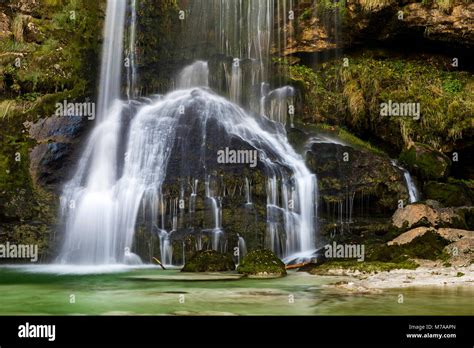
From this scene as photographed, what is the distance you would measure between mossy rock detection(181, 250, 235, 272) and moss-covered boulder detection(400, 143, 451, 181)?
24.4 feet

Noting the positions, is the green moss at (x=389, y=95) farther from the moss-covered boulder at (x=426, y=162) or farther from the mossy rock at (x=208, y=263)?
the mossy rock at (x=208, y=263)

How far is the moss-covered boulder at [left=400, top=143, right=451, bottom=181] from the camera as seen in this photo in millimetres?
16859

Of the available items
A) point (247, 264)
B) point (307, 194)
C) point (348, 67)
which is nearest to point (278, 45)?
point (348, 67)

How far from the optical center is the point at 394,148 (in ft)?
66.0

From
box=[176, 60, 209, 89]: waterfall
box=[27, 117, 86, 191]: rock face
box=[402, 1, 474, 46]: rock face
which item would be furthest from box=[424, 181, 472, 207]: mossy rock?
box=[27, 117, 86, 191]: rock face

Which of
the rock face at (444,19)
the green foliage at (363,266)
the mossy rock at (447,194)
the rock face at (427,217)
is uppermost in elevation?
the rock face at (444,19)

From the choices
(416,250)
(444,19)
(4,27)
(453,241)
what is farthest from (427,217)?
(4,27)

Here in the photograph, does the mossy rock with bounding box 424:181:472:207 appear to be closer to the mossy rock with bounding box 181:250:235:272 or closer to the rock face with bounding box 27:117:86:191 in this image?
the mossy rock with bounding box 181:250:235:272

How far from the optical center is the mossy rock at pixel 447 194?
15.7 metres

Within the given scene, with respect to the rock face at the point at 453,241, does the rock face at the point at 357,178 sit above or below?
above

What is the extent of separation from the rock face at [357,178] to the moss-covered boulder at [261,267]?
4413 mm

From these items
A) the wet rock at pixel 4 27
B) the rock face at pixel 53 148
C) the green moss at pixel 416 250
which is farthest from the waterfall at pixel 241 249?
the wet rock at pixel 4 27

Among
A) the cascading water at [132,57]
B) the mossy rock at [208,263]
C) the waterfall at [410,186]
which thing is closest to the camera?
the mossy rock at [208,263]
